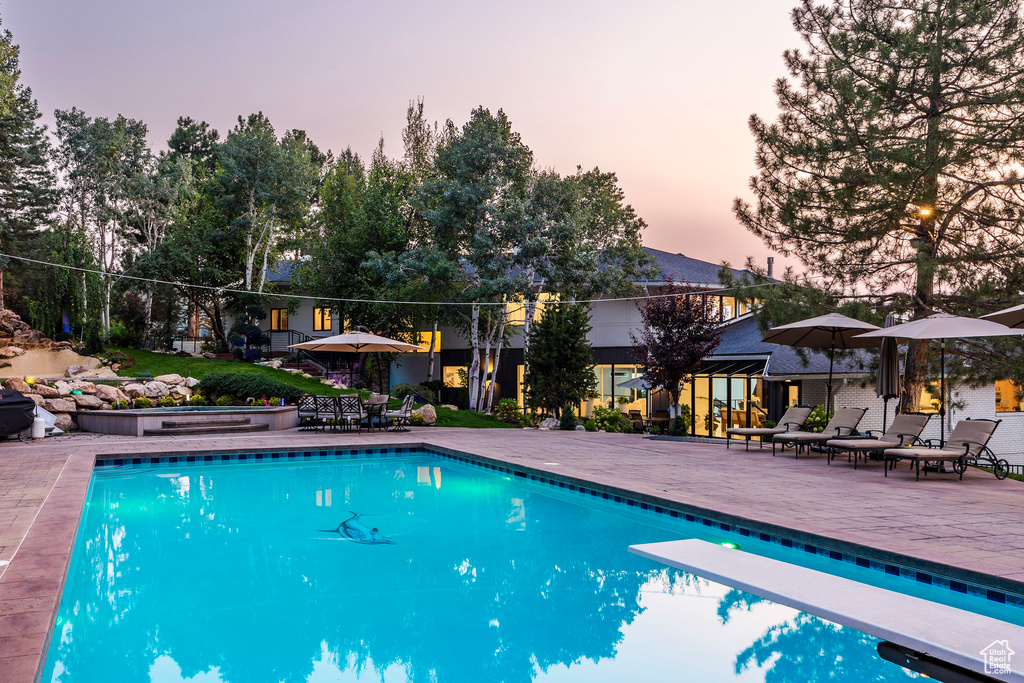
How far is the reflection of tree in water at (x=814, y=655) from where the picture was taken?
433cm

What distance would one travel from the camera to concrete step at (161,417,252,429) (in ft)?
54.7

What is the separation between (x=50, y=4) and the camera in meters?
20.2

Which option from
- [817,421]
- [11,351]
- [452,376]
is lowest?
[817,421]

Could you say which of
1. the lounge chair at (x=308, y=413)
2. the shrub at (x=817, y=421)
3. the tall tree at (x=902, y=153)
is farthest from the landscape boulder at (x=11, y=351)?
the shrub at (x=817, y=421)

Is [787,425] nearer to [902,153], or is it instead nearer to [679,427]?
[679,427]

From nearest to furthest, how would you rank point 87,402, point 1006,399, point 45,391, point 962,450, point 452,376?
1. point 962,450
2. point 45,391
3. point 87,402
4. point 1006,399
5. point 452,376

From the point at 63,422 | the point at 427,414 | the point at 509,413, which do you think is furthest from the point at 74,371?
the point at 509,413

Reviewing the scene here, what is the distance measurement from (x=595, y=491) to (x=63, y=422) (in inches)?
551

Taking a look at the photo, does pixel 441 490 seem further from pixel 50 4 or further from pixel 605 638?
pixel 50 4

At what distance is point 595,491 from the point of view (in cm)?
930

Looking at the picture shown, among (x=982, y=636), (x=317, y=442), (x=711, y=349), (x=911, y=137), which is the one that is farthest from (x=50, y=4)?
(x=982, y=636)

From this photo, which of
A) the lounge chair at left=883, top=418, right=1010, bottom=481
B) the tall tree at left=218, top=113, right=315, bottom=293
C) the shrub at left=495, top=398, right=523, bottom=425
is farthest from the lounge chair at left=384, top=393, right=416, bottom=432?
the tall tree at left=218, top=113, right=315, bottom=293

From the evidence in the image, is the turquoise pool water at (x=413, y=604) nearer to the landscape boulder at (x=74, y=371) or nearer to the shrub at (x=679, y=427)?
the shrub at (x=679, y=427)

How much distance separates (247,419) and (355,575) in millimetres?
12477
